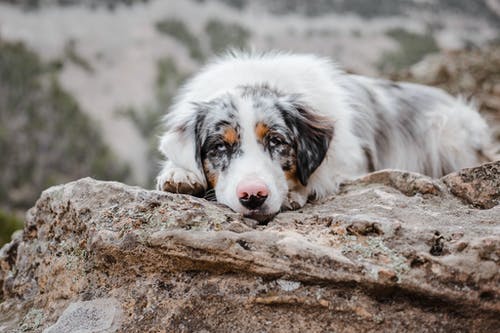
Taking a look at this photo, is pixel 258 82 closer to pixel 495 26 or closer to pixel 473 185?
pixel 473 185

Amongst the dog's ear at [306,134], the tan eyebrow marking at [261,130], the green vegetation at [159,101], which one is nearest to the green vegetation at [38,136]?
the green vegetation at [159,101]

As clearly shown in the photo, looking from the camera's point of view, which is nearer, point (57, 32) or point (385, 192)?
point (385, 192)

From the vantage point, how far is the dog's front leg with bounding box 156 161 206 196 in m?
3.45

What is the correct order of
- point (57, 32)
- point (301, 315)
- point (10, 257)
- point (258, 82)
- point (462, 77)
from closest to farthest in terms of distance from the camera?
point (301, 315), point (10, 257), point (258, 82), point (462, 77), point (57, 32)

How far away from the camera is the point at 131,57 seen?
1473 inches

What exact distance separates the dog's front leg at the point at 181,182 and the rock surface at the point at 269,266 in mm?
545

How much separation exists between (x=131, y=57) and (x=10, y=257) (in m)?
35.6

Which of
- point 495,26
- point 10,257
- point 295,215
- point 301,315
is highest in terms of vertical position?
point 495,26

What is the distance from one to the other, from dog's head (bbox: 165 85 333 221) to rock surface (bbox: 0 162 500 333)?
236 mm

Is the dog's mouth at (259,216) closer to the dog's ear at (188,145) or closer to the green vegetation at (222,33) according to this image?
the dog's ear at (188,145)

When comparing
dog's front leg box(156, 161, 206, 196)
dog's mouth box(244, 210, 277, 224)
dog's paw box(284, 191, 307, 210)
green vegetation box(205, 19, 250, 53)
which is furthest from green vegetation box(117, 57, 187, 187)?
dog's mouth box(244, 210, 277, 224)

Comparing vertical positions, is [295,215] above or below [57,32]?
below

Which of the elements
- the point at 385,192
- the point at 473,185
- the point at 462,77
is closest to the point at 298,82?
the point at 385,192

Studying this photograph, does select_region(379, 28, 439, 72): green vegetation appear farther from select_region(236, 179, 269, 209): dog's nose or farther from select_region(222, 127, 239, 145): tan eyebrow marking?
select_region(236, 179, 269, 209): dog's nose
